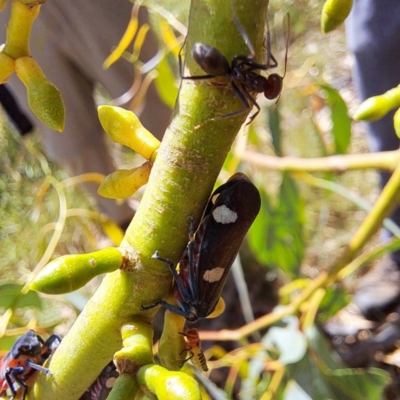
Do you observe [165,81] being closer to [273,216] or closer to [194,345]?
[273,216]

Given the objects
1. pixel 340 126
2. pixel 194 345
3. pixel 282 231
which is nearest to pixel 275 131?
pixel 340 126

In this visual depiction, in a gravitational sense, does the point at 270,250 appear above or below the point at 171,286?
below

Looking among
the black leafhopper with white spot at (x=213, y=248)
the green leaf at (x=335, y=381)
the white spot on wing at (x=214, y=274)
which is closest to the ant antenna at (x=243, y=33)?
the black leafhopper with white spot at (x=213, y=248)

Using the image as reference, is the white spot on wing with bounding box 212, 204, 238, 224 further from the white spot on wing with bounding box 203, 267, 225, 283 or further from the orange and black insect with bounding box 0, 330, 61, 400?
the orange and black insect with bounding box 0, 330, 61, 400

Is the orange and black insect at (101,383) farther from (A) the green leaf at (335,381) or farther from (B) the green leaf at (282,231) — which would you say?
(B) the green leaf at (282,231)

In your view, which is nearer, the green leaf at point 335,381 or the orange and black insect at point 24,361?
the orange and black insect at point 24,361

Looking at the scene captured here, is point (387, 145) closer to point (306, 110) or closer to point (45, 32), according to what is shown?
point (306, 110)

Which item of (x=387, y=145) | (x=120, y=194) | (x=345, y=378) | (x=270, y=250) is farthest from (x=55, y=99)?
(x=387, y=145)
